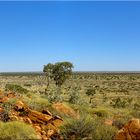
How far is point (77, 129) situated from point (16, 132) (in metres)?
2.03

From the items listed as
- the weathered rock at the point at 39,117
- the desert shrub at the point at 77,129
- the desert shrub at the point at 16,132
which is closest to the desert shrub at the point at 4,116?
the weathered rock at the point at 39,117

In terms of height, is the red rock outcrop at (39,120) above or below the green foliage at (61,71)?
below

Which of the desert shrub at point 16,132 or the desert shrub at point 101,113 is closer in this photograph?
the desert shrub at point 16,132

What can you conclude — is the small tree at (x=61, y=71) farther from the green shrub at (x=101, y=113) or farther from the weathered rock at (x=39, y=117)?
the weathered rock at (x=39, y=117)

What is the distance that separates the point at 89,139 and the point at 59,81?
31475mm

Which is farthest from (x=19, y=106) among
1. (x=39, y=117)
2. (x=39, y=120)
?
(x=39, y=120)

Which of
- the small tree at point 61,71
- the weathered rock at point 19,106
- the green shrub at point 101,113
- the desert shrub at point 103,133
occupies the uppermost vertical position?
the small tree at point 61,71

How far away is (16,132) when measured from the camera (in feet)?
36.3

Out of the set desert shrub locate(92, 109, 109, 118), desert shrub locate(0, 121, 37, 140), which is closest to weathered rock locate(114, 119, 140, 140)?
desert shrub locate(0, 121, 37, 140)

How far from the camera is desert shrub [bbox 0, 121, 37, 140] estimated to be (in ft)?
35.8

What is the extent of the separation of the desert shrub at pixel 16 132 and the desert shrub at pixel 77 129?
1083 millimetres

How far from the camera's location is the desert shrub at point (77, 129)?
11.3 metres

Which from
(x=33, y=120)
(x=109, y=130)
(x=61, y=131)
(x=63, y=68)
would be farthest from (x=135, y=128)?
(x=63, y=68)

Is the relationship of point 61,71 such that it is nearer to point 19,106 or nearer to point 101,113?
point 101,113
